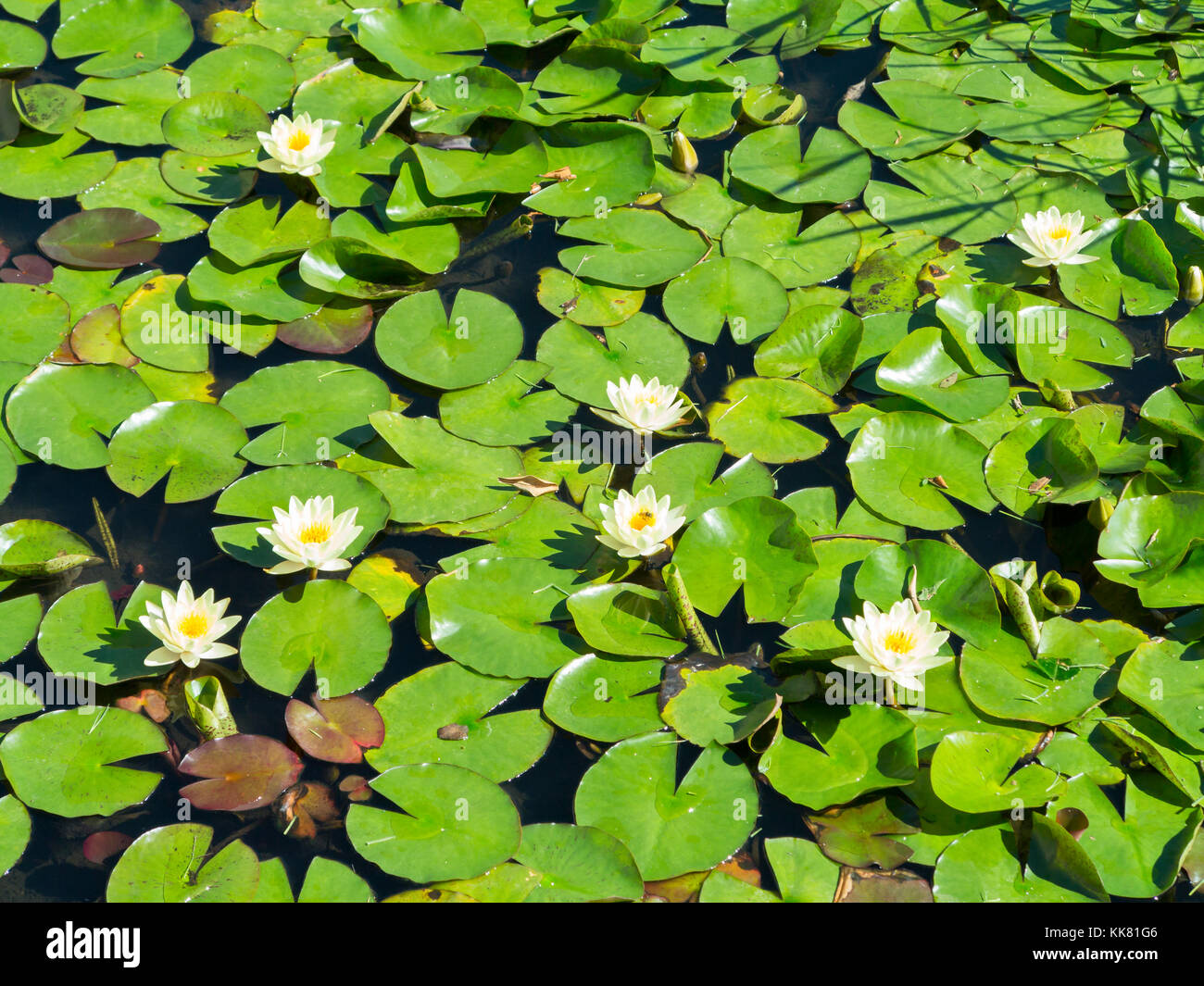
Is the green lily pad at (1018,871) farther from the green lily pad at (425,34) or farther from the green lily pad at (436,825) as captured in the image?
the green lily pad at (425,34)

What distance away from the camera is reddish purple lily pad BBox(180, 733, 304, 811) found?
113 inches

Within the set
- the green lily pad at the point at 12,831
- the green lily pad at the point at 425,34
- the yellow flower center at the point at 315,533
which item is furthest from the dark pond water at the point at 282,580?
the green lily pad at the point at 425,34

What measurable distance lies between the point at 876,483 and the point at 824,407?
Result: 1.37ft

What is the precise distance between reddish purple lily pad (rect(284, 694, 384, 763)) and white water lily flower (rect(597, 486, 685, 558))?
36.9 inches

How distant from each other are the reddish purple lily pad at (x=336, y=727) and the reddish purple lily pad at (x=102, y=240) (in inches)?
90.3

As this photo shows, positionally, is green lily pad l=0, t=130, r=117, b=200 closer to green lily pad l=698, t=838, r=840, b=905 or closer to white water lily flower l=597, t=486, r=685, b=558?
white water lily flower l=597, t=486, r=685, b=558

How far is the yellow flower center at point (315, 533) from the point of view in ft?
10.5

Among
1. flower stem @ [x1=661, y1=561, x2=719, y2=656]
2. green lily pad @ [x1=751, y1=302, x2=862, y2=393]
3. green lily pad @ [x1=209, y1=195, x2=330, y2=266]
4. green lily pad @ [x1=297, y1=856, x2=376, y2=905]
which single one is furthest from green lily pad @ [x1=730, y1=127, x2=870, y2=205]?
green lily pad @ [x1=297, y1=856, x2=376, y2=905]

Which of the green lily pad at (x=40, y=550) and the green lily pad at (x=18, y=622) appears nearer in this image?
the green lily pad at (x=18, y=622)
